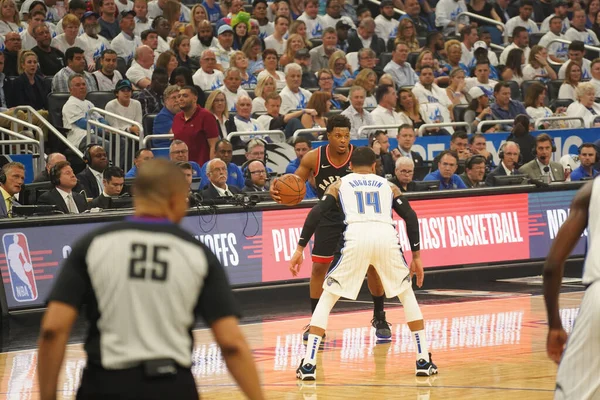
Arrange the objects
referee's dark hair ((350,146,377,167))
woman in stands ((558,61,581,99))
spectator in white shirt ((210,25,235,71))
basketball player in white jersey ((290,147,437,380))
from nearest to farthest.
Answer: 1. basketball player in white jersey ((290,147,437,380))
2. referee's dark hair ((350,146,377,167))
3. spectator in white shirt ((210,25,235,71))
4. woman in stands ((558,61,581,99))

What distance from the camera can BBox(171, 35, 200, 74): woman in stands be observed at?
18109 millimetres

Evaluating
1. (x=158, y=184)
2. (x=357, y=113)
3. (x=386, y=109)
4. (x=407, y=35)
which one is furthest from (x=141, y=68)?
(x=158, y=184)

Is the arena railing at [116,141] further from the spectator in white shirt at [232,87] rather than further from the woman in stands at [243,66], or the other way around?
the woman in stands at [243,66]

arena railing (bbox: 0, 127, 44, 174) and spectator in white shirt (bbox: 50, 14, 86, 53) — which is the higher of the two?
spectator in white shirt (bbox: 50, 14, 86, 53)

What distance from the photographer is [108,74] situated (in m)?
17.2

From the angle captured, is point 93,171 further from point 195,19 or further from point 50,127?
point 195,19

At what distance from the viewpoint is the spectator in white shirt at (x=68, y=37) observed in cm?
1758

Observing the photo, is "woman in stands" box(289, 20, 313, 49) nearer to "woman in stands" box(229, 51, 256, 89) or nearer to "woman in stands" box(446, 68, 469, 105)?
"woman in stands" box(229, 51, 256, 89)

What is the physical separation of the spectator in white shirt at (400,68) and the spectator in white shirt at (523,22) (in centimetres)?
503

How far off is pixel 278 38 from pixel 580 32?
7.50 m

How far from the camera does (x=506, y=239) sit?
621 inches

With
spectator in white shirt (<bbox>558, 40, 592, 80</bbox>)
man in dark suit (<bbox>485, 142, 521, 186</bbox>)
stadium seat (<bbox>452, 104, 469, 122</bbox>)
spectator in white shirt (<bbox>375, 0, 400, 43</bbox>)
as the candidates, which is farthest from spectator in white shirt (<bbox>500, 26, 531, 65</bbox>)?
man in dark suit (<bbox>485, 142, 521, 186</bbox>)

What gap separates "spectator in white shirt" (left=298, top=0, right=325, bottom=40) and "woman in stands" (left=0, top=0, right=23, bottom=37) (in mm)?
5654

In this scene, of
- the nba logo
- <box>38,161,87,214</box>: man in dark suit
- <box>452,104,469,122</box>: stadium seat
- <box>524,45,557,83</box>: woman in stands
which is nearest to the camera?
the nba logo
